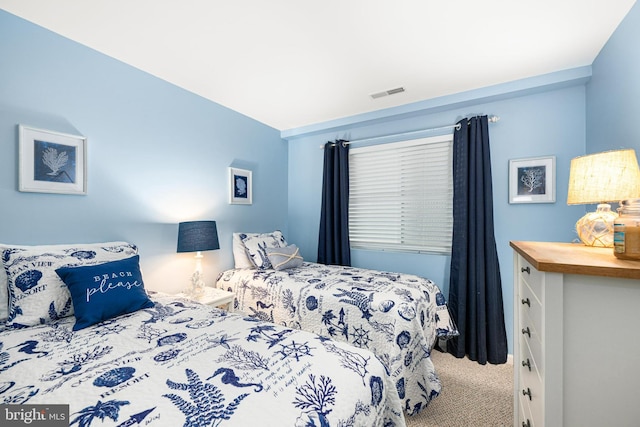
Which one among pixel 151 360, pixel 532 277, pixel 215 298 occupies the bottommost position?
pixel 215 298

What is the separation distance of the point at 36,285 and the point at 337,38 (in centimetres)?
233

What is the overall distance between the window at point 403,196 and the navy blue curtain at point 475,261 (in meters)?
0.18

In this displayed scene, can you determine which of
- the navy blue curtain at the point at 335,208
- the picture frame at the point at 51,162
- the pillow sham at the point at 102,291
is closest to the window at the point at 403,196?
the navy blue curtain at the point at 335,208

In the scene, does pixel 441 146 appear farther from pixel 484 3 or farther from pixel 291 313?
pixel 291 313

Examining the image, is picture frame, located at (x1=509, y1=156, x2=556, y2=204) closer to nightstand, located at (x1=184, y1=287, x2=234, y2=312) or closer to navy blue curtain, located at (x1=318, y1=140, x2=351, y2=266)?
navy blue curtain, located at (x1=318, y1=140, x2=351, y2=266)

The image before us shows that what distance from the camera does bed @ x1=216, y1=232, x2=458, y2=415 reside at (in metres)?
1.83

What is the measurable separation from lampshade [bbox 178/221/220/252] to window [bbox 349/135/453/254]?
70.0 inches

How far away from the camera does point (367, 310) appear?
1929 millimetres

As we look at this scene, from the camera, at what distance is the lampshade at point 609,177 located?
119 cm

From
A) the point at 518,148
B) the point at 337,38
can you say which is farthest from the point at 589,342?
the point at 518,148

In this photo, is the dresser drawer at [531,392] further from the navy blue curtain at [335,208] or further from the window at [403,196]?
the navy blue curtain at [335,208]

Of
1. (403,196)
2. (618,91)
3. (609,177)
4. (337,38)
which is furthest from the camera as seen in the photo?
(403,196)

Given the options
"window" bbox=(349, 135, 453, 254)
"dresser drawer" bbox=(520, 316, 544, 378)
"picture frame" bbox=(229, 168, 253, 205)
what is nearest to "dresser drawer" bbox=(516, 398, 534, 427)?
"dresser drawer" bbox=(520, 316, 544, 378)

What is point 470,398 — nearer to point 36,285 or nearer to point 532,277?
point 532,277
